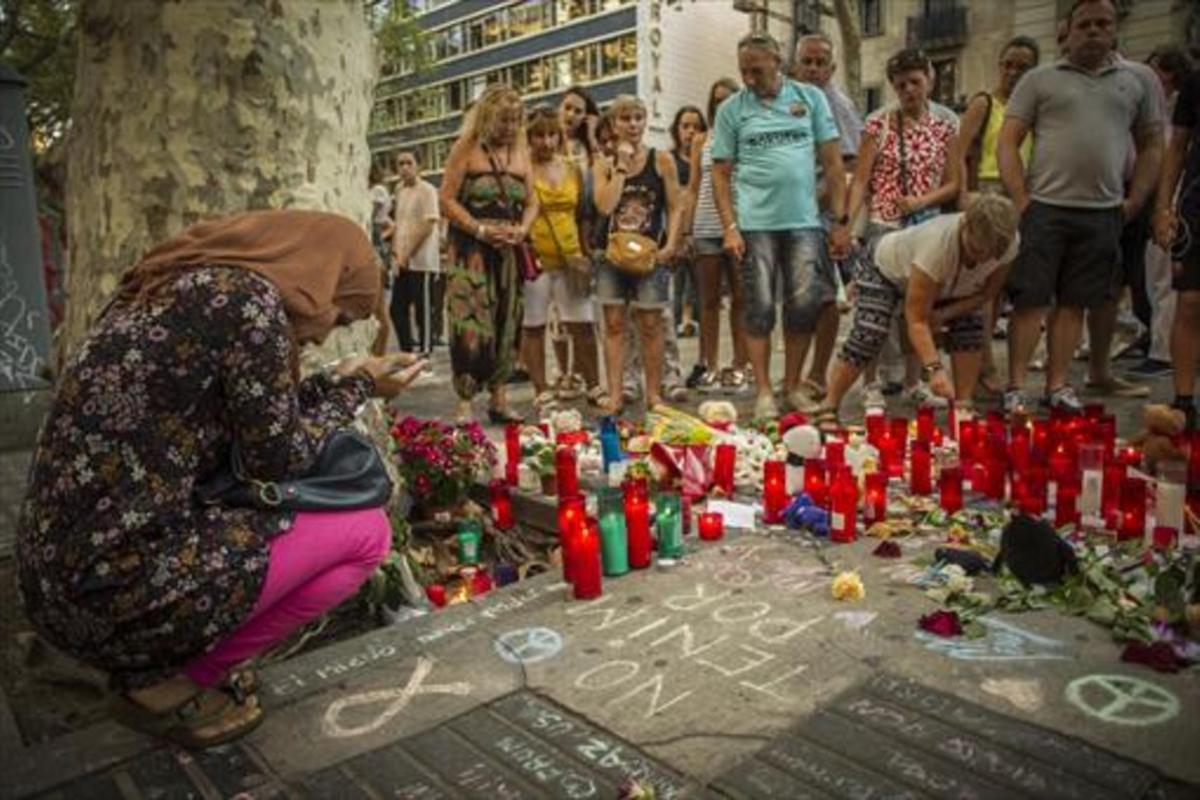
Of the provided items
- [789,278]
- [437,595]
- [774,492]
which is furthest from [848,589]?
[789,278]

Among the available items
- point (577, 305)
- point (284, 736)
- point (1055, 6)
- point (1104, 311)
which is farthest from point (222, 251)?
point (1055, 6)

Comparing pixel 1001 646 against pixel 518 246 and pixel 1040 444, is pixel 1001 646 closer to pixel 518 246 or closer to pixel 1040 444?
pixel 1040 444

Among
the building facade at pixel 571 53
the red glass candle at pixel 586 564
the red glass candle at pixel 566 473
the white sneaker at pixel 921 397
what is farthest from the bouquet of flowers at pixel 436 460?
the building facade at pixel 571 53

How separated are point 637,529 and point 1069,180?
141 inches

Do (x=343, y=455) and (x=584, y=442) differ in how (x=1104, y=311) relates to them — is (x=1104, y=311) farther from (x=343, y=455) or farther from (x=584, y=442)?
(x=343, y=455)

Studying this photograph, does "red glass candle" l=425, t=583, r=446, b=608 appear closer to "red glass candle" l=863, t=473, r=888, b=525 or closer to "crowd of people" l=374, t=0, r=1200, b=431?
"red glass candle" l=863, t=473, r=888, b=525

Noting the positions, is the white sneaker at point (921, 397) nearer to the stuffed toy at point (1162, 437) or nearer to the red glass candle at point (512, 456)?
the stuffed toy at point (1162, 437)

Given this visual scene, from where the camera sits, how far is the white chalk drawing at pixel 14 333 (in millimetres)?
6207

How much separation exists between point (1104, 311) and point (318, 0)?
4.82m

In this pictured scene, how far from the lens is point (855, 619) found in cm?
266

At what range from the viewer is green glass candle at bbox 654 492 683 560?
3236 mm

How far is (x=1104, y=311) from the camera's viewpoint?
18.6ft

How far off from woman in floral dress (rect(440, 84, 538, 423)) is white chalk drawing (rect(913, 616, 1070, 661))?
3.43m

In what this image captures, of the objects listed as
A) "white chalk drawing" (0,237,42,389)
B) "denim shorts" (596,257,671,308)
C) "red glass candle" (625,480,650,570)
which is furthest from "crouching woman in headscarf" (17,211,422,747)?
"white chalk drawing" (0,237,42,389)
